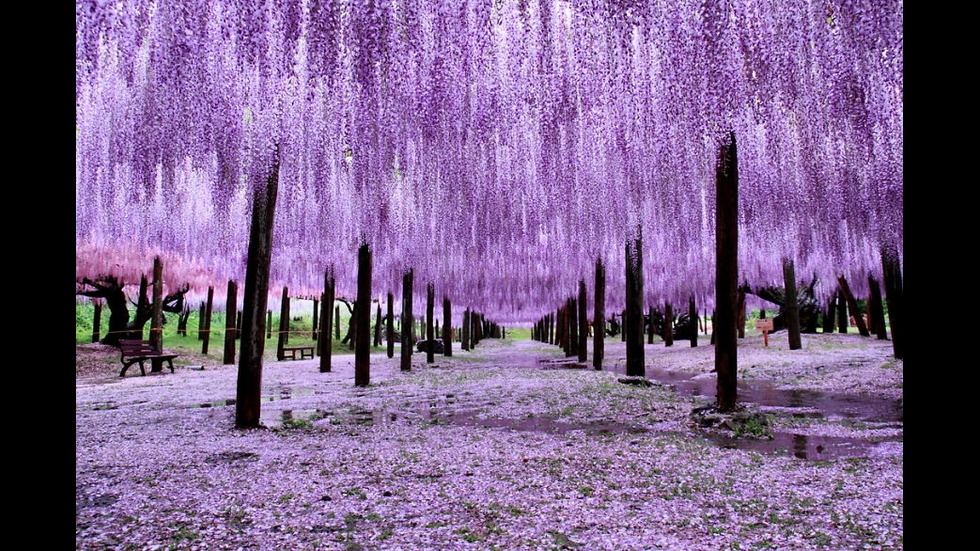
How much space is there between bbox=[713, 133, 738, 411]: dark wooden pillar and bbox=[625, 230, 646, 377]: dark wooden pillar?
13.6ft

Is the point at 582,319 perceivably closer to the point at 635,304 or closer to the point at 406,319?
the point at 406,319

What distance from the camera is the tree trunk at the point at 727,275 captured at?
20.6ft

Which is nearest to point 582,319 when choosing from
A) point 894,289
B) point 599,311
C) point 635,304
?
point 599,311

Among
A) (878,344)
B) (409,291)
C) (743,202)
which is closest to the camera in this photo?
(743,202)

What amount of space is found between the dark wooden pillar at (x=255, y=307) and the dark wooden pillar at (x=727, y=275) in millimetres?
5365

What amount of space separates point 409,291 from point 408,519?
1275 cm

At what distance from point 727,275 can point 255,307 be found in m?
5.61

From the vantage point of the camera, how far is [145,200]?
1233 cm

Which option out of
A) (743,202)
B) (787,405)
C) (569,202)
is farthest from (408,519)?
(743,202)

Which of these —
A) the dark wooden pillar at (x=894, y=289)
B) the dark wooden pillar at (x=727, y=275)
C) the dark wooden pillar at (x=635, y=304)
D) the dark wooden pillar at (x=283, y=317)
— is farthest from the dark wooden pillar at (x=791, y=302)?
the dark wooden pillar at (x=283, y=317)

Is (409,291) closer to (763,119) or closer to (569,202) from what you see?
(569,202)
